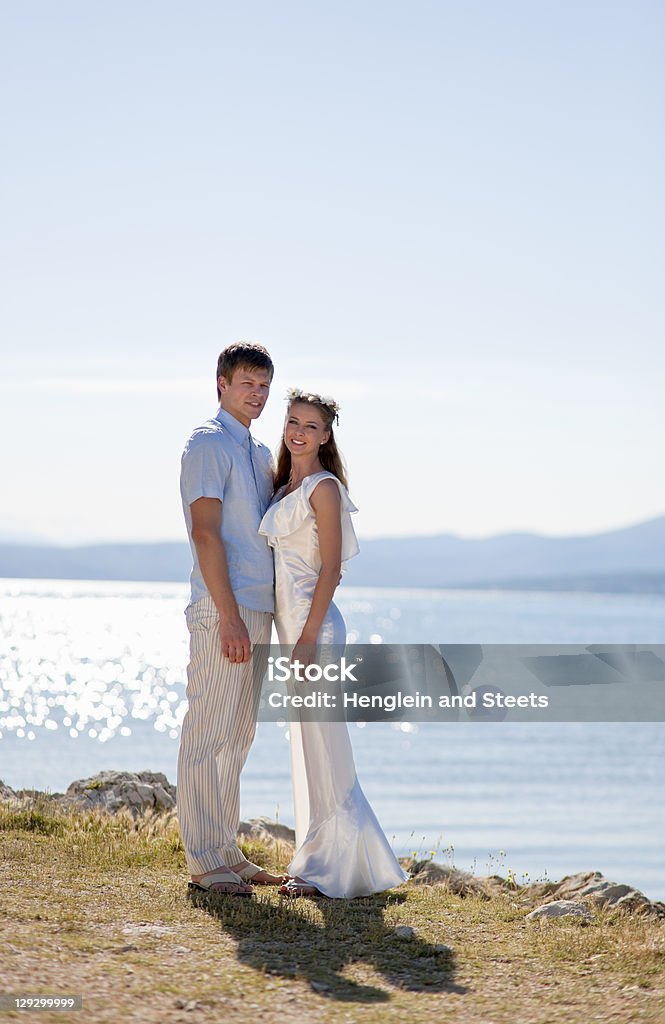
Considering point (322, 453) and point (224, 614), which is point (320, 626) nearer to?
point (224, 614)

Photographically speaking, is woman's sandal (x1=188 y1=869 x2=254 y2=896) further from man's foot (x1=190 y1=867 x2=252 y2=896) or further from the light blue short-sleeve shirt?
the light blue short-sleeve shirt

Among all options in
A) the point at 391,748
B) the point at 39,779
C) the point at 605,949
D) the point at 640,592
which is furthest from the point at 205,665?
the point at 640,592

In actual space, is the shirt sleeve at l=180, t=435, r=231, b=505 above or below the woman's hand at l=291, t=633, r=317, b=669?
above

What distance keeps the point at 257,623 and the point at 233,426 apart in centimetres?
91

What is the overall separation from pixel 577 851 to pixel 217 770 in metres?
7.39

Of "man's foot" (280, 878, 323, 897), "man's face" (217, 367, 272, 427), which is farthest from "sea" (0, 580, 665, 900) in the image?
"man's face" (217, 367, 272, 427)

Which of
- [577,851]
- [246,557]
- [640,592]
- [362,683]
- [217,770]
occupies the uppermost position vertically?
[640,592]

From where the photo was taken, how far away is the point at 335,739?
518 cm

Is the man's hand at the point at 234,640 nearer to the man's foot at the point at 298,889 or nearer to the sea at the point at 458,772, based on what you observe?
the man's foot at the point at 298,889

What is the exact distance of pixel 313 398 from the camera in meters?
5.16

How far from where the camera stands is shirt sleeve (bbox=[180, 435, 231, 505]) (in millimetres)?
5043

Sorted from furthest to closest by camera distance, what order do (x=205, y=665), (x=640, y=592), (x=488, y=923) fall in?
(x=640, y=592) → (x=205, y=665) → (x=488, y=923)

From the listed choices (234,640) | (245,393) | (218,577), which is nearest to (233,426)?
(245,393)

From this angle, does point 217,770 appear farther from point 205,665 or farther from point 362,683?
point 362,683
